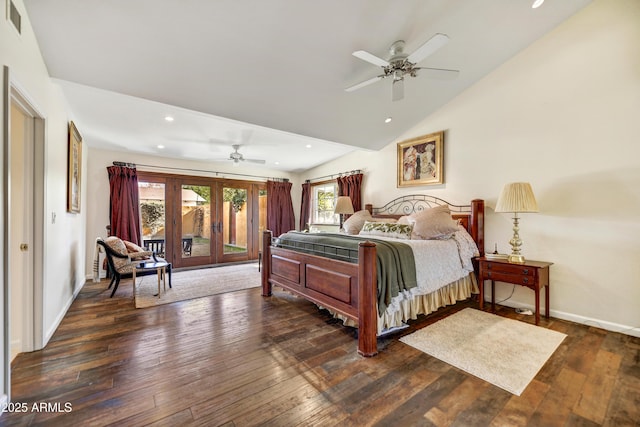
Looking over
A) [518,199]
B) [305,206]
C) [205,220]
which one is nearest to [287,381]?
[518,199]

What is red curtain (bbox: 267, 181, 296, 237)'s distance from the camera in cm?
724

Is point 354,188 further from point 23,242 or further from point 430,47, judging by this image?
point 23,242

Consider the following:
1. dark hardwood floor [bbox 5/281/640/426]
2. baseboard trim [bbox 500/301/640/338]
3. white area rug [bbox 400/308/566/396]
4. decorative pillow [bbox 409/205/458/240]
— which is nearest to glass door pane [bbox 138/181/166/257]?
dark hardwood floor [bbox 5/281/640/426]

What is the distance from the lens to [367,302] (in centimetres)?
237

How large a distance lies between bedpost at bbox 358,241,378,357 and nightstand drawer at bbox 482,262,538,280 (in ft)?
6.12

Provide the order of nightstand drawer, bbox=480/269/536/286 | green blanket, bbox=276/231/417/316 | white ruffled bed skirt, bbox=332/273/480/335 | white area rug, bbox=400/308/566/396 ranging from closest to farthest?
white area rug, bbox=400/308/566/396 → green blanket, bbox=276/231/417/316 → white ruffled bed skirt, bbox=332/273/480/335 → nightstand drawer, bbox=480/269/536/286

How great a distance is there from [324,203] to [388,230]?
330 cm

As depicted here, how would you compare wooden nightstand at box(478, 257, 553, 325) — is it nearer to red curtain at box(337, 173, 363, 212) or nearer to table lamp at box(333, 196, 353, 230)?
table lamp at box(333, 196, 353, 230)

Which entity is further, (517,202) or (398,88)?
(517,202)

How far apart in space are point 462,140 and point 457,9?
1.90 metres

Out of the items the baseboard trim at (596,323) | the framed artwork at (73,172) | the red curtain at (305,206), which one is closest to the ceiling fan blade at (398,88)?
the baseboard trim at (596,323)

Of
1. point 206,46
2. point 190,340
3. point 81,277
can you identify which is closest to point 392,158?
point 206,46

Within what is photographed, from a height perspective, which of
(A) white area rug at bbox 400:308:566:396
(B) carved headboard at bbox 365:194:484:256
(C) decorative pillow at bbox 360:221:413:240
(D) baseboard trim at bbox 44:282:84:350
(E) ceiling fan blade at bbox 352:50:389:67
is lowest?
(A) white area rug at bbox 400:308:566:396

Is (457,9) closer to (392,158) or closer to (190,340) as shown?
(392,158)
